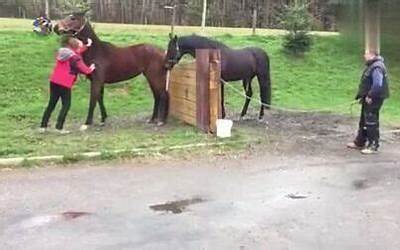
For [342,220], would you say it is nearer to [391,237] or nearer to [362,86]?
[391,237]

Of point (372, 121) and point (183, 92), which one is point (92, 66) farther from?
point (372, 121)

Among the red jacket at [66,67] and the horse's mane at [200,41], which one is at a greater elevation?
the horse's mane at [200,41]

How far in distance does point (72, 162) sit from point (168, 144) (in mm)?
1820

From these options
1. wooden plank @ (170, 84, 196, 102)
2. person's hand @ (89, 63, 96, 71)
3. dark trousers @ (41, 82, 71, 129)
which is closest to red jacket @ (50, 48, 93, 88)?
dark trousers @ (41, 82, 71, 129)

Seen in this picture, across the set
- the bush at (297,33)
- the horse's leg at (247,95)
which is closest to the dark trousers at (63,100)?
the horse's leg at (247,95)

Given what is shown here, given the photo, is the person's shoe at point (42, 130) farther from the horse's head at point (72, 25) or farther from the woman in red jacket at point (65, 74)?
the horse's head at point (72, 25)

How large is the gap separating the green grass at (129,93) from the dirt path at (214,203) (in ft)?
5.15

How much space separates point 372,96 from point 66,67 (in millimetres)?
5140

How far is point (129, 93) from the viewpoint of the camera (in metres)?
→ 15.9

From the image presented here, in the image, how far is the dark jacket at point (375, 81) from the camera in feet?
Answer: 34.2

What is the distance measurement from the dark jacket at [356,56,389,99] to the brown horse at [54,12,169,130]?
3.99 m

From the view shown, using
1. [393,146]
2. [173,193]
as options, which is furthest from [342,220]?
[393,146]

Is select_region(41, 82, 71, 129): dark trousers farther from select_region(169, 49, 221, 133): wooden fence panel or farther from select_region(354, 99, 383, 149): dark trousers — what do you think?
select_region(354, 99, 383, 149): dark trousers

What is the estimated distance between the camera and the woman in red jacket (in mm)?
11352
